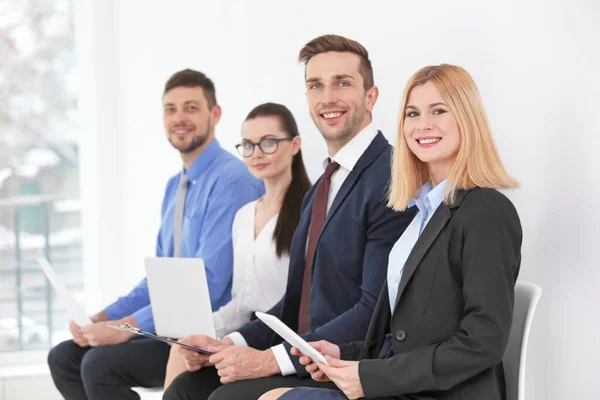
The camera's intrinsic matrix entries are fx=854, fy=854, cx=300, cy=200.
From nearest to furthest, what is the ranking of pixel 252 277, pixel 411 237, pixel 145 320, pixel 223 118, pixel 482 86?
pixel 411 237, pixel 482 86, pixel 252 277, pixel 145 320, pixel 223 118

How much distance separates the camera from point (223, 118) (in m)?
4.61

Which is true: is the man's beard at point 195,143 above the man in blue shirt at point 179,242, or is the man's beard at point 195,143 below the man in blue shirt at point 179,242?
above

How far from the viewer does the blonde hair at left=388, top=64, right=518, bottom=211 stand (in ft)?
6.52

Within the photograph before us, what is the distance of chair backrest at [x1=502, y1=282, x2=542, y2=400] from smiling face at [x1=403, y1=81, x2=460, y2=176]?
353 mm

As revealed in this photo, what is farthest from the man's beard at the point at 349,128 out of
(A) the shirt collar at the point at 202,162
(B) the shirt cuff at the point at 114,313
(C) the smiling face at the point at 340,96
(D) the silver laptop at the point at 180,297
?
(B) the shirt cuff at the point at 114,313

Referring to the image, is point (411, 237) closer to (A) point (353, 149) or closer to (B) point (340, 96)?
(A) point (353, 149)

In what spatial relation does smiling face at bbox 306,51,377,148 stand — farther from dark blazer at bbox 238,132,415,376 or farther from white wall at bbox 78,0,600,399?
white wall at bbox 78,0,600,399

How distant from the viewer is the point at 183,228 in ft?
12.0

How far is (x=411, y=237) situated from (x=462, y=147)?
11.0 inches

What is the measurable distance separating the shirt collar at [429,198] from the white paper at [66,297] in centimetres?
166

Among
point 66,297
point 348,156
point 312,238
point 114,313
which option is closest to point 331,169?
point 348,156

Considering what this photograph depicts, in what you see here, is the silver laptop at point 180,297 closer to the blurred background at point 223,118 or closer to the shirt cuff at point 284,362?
the shirt cuff at point 284,362

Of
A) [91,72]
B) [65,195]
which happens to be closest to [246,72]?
[91,72]

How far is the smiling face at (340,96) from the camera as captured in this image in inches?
107
